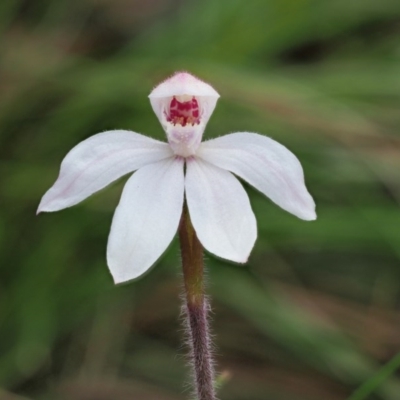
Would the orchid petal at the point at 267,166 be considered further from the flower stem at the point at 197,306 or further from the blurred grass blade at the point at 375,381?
the blurred grass blade at the point at 375,381

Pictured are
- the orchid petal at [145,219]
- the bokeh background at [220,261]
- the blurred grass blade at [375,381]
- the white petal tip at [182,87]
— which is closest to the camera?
the orchid petal at [145,219]

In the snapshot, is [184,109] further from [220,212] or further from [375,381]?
[375,381]

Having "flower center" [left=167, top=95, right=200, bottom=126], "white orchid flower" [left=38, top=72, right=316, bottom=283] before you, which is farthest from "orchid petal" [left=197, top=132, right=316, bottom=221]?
"flower center" [left=167, top=95, right=200, bottom=126]

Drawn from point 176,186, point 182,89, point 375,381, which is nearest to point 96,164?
point 176,186

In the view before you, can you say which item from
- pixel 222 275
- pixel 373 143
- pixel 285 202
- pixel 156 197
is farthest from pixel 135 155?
pixel 373 143

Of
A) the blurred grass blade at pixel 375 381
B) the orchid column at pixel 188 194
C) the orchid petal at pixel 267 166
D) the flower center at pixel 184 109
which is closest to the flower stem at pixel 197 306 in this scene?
the orchid column at pixel 188 194

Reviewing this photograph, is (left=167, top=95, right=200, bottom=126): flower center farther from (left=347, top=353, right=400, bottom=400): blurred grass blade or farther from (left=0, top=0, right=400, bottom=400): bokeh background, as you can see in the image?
(left=0, top=0, right=400, bottom=400): bokeh background
